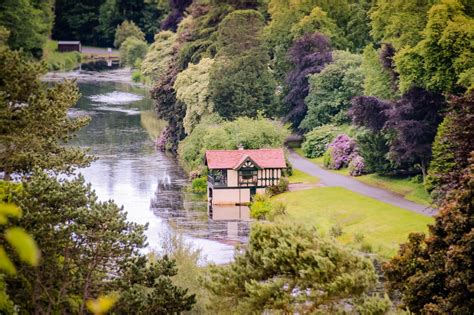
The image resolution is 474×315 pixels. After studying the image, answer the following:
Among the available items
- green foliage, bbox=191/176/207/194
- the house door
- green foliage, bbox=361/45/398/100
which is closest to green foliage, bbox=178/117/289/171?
green foliage, bbox=191/176/207/194

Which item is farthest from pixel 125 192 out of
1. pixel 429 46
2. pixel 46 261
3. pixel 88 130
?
pixel 46 261

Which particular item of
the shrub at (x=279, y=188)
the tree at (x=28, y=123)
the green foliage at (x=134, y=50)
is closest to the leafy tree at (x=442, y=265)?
the tree at (x=28, y=123)

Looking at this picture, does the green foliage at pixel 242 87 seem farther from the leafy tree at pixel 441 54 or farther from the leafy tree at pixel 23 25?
the leafy tree at pixel 23 25

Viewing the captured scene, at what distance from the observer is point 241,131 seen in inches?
2574

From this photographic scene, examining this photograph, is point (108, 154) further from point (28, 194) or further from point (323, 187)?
point (28, 194)

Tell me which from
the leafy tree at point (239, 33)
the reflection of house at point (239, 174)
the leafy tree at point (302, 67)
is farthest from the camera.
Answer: the leafy tree at point (302, 67)

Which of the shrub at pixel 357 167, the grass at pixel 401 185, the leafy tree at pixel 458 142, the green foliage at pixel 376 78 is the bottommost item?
the grass at pixel 401 185

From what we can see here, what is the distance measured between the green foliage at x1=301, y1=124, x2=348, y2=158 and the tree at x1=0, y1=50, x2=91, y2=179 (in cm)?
3136

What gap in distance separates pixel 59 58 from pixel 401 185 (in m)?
102

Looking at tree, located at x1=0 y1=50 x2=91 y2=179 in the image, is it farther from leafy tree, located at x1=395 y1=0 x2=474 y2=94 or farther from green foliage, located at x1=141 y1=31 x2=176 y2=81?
green foliage, located at x1=141 y1=31 x2=176 y2=81

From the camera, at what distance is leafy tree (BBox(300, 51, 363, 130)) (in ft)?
240

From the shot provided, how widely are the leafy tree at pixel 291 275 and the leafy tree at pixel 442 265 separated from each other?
89.4 inches

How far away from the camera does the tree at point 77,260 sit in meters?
24.8

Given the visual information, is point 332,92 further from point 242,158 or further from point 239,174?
point 239,174
